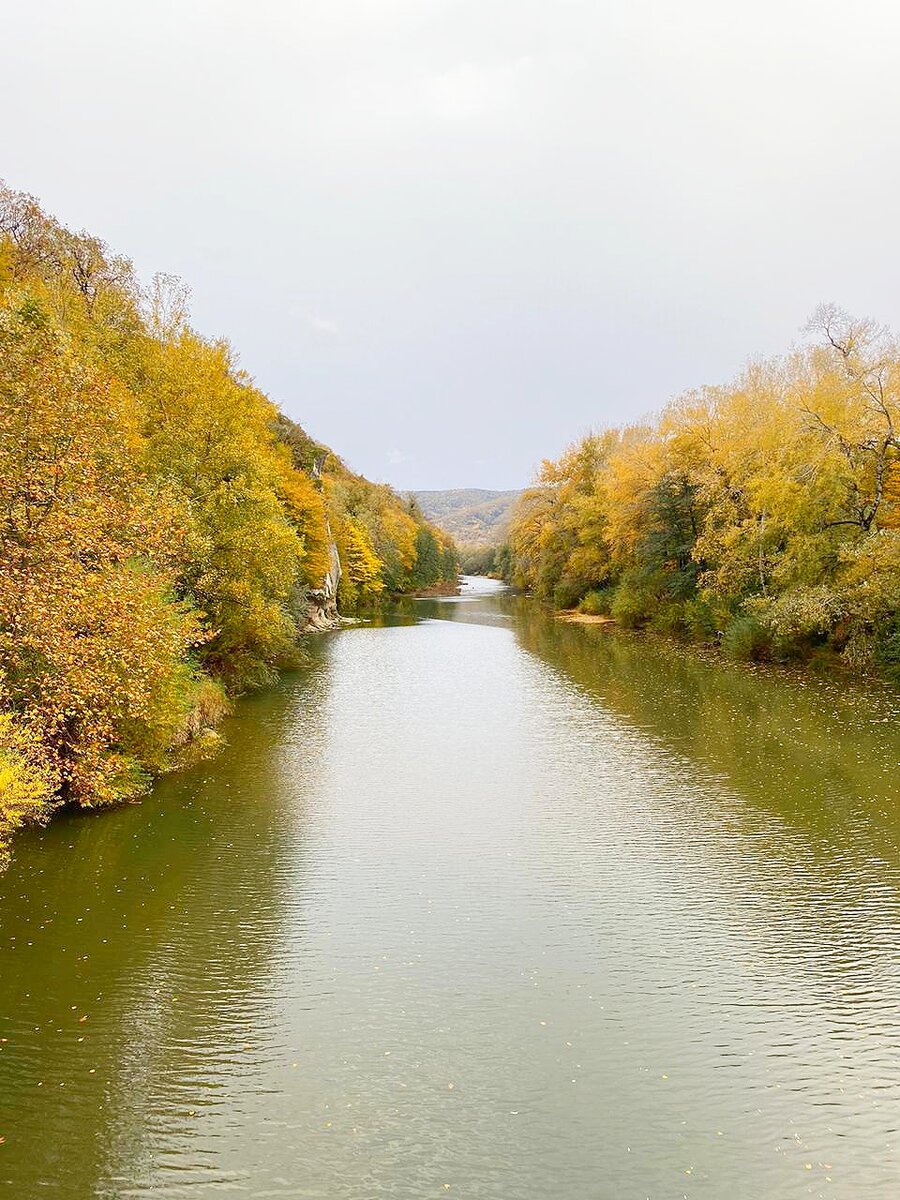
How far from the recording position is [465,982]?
27.5 ft

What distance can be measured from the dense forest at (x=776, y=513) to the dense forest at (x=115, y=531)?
1871 centimetres

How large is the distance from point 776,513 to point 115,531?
24.4 meters

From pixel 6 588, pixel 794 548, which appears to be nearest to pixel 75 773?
pixel 6 588

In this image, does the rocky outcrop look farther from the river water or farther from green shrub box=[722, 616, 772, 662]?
the river water

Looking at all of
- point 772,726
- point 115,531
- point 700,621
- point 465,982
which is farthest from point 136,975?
point 700,621

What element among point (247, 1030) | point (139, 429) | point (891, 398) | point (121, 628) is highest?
point (891, 398)

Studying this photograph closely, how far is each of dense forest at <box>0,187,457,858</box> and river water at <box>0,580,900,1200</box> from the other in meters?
1.91

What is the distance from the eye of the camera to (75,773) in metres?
12.2

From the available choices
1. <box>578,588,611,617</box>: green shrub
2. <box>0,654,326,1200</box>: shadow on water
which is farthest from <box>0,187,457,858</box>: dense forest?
<box>578,588,611,617</box>: green shrub

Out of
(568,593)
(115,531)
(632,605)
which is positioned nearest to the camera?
(115,531)

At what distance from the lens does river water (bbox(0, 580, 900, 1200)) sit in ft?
19.4

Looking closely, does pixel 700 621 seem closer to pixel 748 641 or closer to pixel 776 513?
pixel 748 641

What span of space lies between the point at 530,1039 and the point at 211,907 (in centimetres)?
508

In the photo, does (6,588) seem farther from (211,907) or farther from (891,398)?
(891,398)
